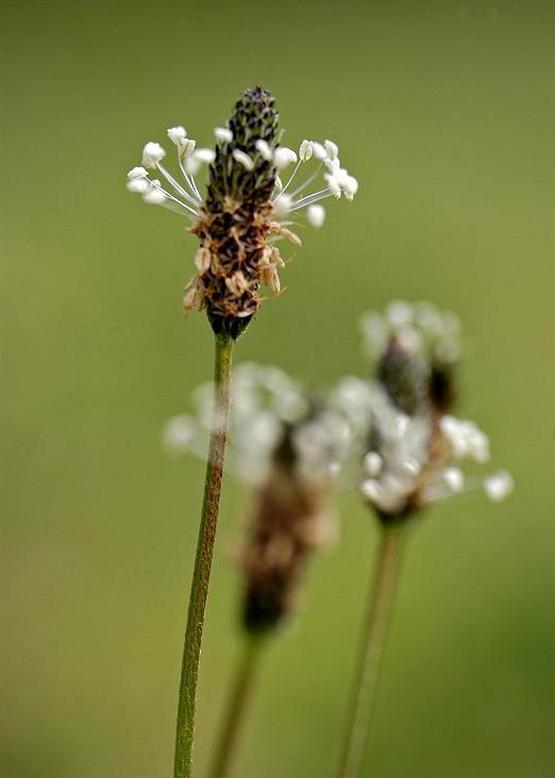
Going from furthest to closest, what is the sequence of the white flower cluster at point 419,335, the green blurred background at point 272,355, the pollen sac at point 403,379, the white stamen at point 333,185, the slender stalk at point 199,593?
the green blurred background at point 272,355
the white flower cluster at point 419,335
the pollen sac at point 403,379
the white stamen at point 333,185
the slender stalk at point 199,593

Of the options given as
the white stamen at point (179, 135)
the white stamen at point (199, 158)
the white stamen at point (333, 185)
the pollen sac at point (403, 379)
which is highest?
the white stamen at point (179, 135)

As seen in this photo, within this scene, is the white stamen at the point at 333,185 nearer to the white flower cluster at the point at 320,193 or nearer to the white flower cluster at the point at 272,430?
the white flower cluster at the point at 320,193

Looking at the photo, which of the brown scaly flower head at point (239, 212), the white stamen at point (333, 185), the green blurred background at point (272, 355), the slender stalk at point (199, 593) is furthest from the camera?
the green blurred background at point (272, 355)

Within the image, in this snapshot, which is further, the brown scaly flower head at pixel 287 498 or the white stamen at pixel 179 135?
the brown scaly flower head at pixel 287 498

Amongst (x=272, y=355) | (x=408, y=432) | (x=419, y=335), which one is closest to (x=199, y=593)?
(x=408, y=432)

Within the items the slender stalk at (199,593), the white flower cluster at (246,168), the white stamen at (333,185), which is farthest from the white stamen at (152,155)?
the slender stalk at (199,593)

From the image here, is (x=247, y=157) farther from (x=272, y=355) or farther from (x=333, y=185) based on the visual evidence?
(x=272, y=355)
